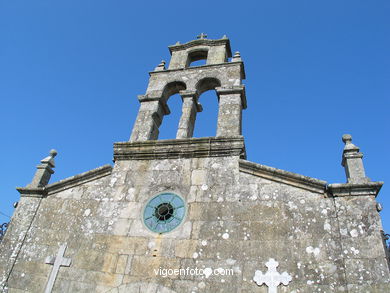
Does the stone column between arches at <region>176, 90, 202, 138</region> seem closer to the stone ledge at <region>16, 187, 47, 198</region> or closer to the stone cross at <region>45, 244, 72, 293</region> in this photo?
the stone ledge at <region>16, 187, 47, 198</region>

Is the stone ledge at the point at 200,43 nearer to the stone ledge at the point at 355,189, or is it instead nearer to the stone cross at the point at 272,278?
the stone ledge at the point at 355,189

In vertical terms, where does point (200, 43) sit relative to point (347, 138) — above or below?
above

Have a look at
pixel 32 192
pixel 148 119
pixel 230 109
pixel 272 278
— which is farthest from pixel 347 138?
pixel 32 192

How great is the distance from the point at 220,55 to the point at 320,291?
7.00 meters

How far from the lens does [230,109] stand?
7.95m

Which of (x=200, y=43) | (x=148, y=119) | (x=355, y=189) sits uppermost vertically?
(x=200, y=43)

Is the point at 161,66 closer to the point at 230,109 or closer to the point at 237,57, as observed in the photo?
the point at 237,57

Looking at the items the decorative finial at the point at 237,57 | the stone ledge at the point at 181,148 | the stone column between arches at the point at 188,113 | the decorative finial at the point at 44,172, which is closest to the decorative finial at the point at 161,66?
the stone column between arches at the point at 188,113

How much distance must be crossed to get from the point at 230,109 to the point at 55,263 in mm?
5148

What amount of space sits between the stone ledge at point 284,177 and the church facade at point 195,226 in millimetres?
20

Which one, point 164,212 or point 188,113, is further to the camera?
point 188,113

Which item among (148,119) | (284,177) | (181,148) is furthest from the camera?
(148,119)

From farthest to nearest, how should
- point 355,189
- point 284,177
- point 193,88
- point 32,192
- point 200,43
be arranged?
point 200,43, point 193,88, point 32,192, point 284,177, point 355,189

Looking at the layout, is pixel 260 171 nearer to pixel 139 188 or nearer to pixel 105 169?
pixel 139 188
